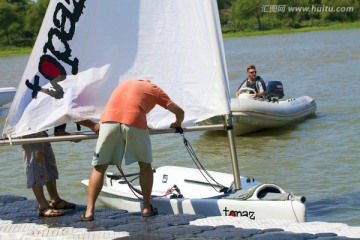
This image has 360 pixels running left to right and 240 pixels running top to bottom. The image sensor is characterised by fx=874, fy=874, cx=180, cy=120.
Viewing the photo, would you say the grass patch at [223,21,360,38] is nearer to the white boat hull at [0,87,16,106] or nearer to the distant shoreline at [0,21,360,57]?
the distant shoreline at [0,21,360,57]

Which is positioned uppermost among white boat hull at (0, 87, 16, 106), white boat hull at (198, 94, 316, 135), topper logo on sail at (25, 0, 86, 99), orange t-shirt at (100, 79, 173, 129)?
topper logo on sail at (25, 0, 86, 99)

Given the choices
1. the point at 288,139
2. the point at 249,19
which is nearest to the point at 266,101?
the point at 288,139

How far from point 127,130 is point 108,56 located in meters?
1.13

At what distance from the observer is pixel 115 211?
7.49 metres

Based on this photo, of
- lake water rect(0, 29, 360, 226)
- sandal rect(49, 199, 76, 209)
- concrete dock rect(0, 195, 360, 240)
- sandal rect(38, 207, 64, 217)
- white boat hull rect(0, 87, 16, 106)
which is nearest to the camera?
concrete dock rect(0, 195, 360, 240)

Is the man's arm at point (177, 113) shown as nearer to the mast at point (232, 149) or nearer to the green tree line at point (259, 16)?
the mast at point (232, 149)

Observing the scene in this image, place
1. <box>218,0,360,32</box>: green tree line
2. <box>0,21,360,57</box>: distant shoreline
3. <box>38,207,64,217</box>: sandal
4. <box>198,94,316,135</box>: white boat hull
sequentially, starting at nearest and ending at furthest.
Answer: <box>38,207,64,217</box>: sandal → <box>198,94,316,135</box>: white boat hull → <box>0,21,360,57</box>: distant shoreline → <box>218,0,360,32</box>: green tree line

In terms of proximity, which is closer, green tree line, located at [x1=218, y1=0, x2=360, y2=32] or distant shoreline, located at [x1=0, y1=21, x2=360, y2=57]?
distant shoreline, located at [x1=0, y1=21, x2=360, y2=57]

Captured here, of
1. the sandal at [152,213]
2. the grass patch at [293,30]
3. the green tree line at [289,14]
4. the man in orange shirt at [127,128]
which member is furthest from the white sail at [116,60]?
the green tree line at [289,14]

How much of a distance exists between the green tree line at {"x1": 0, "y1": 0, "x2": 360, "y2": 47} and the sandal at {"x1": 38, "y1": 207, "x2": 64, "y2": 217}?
210 feet

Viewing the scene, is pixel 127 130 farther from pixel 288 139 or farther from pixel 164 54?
pixel 288 139

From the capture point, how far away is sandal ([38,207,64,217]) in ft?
24.1

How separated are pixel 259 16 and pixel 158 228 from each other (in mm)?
71564

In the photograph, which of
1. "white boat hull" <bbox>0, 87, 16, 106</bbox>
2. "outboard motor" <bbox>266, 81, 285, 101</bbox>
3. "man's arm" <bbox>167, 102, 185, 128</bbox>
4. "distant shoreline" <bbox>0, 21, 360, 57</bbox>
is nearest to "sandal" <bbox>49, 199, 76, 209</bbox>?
"man's arm" <bbox>167, 102, 185, 128</bbox>
